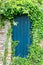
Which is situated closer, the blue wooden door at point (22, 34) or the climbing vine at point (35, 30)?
the climbing vine at point (35, 30)

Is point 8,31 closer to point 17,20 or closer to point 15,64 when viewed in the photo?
point 17,20

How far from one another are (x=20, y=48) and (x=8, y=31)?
33.4 inches

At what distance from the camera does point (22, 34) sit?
9258 millimetres

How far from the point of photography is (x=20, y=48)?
9.30 meters

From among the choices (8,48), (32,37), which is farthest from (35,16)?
(8,48)

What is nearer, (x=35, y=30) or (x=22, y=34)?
(x=35, y=30)

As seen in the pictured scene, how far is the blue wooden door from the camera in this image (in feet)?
30.2

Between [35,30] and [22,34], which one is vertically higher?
[35,30]

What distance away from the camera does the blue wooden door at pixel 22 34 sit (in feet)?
30.2

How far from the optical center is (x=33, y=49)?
362 inches

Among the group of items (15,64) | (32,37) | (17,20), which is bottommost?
(15,64)

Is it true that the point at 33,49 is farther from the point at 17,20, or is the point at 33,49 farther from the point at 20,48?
the point at 17,20

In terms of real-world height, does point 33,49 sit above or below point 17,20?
below

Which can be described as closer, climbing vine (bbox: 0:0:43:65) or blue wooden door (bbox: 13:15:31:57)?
climbing vine (bbox: 0:0:43:65)
